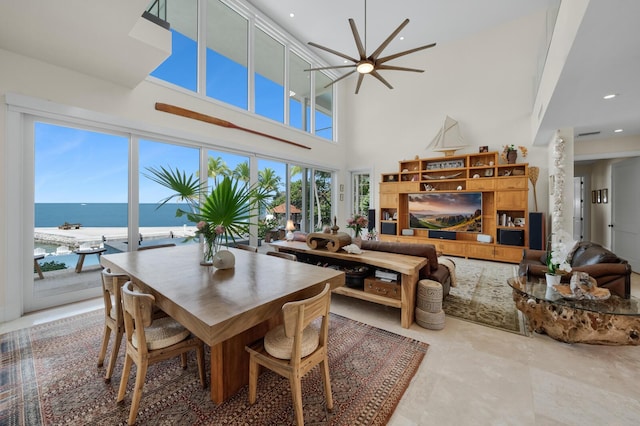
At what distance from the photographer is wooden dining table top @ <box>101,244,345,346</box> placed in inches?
50.0

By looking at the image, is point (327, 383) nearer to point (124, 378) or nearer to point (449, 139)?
point (124, 378)

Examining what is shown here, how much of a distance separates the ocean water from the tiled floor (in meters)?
1.28

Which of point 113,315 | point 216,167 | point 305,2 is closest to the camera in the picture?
point 113,315

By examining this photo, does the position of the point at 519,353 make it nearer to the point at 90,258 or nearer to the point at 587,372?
the point at 587,372

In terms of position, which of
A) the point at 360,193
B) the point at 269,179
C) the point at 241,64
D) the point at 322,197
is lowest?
the point at 322,197

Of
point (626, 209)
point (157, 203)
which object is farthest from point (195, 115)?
point (626, 209)

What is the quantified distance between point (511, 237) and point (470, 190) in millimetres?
1304

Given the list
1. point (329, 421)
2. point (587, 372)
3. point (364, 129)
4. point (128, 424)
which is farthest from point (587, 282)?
point (364, 129)

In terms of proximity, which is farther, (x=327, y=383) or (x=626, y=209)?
(x=626, y=209)

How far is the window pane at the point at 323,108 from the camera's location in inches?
302

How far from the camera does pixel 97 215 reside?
3641mm

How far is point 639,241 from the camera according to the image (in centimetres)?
450

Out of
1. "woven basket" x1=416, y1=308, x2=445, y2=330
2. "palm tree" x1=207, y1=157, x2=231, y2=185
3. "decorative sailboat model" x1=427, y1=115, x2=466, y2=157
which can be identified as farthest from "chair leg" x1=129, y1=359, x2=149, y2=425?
"decorative sailboat model" x1=427, y1=115, x2=466, y2=157

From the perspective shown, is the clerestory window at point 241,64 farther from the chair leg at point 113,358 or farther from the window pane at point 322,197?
the chair leg at point 113,358
